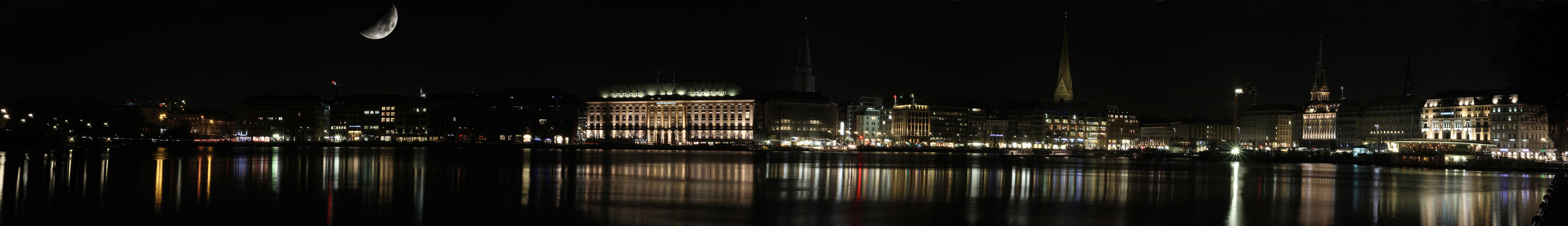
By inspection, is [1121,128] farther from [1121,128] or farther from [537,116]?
[537,116]

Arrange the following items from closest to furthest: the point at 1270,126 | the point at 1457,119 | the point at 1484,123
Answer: the point at 1484,123
the point at 1457,119
the point at 1270,126

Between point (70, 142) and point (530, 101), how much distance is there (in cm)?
7863

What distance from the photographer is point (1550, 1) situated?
19375mm

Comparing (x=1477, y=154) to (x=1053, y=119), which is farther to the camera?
(x=1053, y=119)

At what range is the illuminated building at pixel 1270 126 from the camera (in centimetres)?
16750

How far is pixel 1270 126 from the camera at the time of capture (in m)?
170

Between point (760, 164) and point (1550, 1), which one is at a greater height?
point (1550, 1)

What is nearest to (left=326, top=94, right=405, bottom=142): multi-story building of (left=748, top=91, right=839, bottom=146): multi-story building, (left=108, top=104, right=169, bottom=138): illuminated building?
(left=108, top=104, right=169, bottom=138): illuminated building

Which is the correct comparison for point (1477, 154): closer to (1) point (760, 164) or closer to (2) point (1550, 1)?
(1) point (760, 164)

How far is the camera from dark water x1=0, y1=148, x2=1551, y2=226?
871 inches

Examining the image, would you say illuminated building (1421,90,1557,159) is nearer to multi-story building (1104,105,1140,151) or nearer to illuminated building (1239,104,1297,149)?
illuminated building (1239,104,1297,149)

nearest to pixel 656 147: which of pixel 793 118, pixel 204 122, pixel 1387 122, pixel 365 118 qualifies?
pixel 793 118

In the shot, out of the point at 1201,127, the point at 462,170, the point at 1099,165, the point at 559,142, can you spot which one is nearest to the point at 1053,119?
the point at 1201,127

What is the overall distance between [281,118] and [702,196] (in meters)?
159
